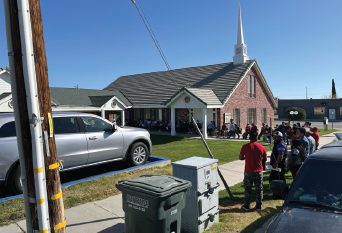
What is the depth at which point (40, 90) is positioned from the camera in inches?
143

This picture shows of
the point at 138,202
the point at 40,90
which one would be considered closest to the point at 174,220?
the point at 138,202

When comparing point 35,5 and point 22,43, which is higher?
point 35,5

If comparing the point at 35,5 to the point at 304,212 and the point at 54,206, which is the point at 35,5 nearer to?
the point at 54,206

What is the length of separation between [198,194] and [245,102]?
74.3 ft

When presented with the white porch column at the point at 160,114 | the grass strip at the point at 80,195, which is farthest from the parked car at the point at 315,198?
the white porch column at the point at 160,114

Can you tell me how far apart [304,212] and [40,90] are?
3283 mm

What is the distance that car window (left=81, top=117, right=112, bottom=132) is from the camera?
8.64 metres

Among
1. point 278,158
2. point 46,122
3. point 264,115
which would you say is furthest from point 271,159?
point 264,115

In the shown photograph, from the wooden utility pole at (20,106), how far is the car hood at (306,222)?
2648 mm

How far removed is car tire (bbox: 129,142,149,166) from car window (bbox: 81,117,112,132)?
1099 mm

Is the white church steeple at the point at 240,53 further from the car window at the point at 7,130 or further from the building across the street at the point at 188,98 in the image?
the car window at the point at 7,130

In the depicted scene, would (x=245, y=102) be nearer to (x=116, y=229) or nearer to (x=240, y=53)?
(x=240, y=53)

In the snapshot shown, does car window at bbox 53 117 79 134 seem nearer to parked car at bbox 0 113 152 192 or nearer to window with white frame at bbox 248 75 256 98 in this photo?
parked car at bbox 0 113 152 192

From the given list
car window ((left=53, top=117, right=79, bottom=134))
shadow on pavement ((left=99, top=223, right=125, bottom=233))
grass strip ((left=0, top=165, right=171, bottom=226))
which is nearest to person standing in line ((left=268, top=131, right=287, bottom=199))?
grass strip ((left=0, top=165, right=171, bottom=226))
